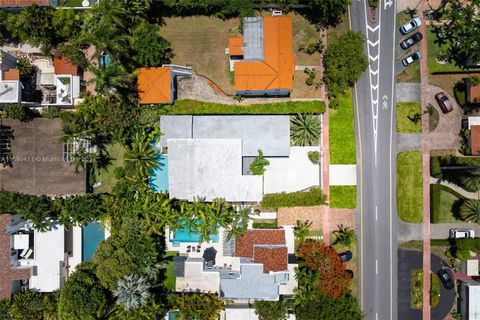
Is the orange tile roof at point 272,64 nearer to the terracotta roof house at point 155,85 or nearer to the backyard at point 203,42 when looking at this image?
the backyard at point 203,42

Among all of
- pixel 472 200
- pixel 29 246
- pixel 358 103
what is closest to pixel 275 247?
pixel 358 103

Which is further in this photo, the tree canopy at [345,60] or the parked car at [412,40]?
the parked car at [412,40]

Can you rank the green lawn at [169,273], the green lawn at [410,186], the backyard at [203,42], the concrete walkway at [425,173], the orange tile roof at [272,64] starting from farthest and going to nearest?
the green lawn at [169,273], the backyard at [203,42], the green lawn at [410,186], the concrete walkway at [425,173], the orange tile roof at [272,64]

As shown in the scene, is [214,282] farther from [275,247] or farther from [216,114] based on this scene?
[216,114]

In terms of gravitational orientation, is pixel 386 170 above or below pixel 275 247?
above

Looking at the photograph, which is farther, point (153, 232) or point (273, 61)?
point (153, 232)

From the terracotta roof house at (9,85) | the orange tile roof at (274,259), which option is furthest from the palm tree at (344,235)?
the terracotta roof house at (9,85)

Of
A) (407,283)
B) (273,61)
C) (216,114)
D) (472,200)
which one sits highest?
(273,61)
